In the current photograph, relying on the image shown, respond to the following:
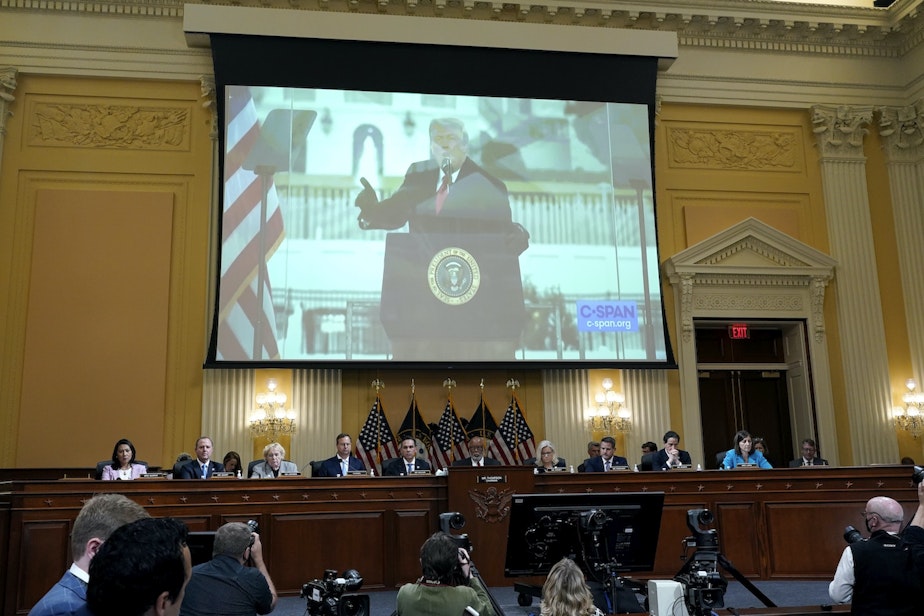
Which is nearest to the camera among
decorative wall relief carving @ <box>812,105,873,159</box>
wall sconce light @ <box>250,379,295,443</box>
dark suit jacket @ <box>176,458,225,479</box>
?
dark suit jacket @ <box>176,458,225,479</box>

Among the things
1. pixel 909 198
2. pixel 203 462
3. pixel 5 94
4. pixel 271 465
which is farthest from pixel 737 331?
pixel 5 94

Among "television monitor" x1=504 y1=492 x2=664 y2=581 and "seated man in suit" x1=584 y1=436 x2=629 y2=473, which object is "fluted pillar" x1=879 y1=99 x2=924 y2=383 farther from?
"television monitor" x1=504 y1=492 x2=664 y2=581

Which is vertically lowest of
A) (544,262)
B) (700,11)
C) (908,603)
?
(908,603)

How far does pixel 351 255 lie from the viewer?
1110 centimetres

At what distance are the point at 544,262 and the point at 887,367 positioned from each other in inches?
203

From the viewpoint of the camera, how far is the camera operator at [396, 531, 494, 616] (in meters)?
3.78

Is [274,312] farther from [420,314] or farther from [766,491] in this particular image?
[766,491]

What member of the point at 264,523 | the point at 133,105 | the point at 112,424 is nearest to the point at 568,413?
the point at 264,523

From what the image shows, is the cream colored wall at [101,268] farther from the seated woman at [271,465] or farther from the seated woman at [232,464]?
the seated woman at [271,465]

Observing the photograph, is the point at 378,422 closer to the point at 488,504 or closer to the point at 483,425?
the point at 483,425

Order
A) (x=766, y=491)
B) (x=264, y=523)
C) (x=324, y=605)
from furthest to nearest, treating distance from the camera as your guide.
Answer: (x=766, y=491)
(x=264, y=523)
(x=324, y=605)

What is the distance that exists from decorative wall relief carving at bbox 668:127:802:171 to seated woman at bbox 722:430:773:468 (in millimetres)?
4584

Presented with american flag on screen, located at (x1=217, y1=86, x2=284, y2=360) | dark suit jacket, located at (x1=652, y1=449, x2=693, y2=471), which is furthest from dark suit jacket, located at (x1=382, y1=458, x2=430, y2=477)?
dark suit jacket, located at (x1=652, y1=449, x2=693, y2=471)

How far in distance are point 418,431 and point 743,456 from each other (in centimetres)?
389
